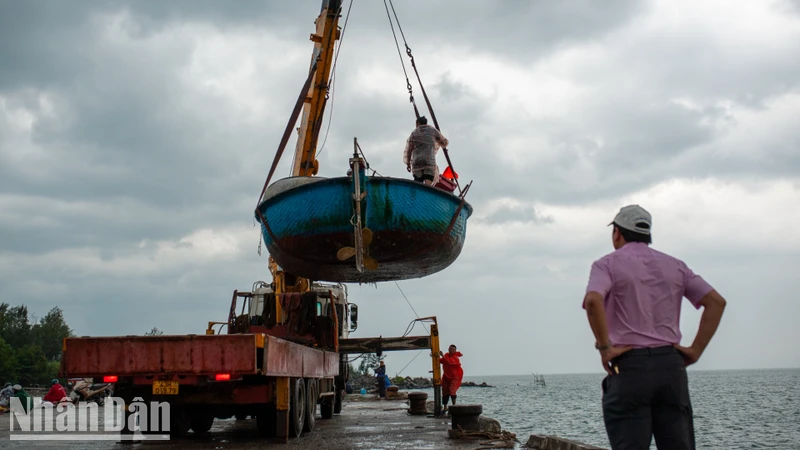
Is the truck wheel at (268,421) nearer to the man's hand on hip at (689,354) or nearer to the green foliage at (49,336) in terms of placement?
the man's hand on hip at (689,354)

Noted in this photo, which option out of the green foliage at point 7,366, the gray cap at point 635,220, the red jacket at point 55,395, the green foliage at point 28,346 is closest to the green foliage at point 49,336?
the green foliage at point 28,346

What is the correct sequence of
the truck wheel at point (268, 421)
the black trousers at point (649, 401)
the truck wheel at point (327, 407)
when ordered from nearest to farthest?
the black trousers at point (649, 401) < the truck wheel at point (268, 421) < the truck wheel at point (327, 407)

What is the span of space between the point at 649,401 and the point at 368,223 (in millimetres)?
6856

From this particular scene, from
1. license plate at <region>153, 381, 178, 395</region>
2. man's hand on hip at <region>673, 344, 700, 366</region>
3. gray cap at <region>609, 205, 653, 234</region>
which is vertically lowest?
license plate at <region>153, 381, 178, 395</region>

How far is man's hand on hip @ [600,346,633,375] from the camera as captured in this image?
3203 millimetres

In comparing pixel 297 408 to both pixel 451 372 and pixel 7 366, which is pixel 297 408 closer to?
pixel 451 372

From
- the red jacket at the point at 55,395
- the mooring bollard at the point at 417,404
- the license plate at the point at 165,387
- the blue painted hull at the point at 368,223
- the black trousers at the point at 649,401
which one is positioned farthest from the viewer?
the red jacket at the point at 55,395

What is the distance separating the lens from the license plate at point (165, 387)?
27.3 feet

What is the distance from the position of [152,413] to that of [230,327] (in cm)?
349

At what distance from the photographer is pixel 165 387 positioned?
8367 millimetres

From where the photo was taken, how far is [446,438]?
32.2 feet

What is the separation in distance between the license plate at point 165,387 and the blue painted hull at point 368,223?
284 cm

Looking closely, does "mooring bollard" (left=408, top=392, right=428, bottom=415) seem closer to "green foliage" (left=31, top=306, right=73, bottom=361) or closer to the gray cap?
the gray cap

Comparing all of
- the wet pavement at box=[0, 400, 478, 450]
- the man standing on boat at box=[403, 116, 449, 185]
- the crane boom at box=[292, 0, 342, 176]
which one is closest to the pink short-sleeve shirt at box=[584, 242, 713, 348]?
the wet pavement at box=[0, 400, 478, 450]
